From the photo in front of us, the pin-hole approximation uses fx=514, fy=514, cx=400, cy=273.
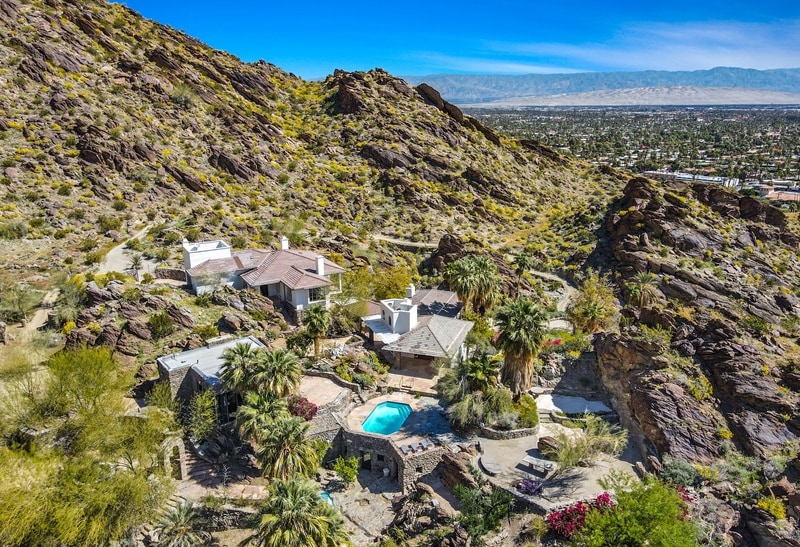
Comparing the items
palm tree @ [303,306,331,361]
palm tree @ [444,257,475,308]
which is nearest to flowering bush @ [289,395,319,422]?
palm tree @ [303,306,331,361]

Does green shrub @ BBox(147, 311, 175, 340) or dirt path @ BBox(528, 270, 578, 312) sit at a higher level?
A: green shrub @ BBox(147, 311, 175, 340)

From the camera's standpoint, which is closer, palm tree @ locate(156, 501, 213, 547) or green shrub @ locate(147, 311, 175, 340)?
palm tree @ locate(156, 501, 213, 547)

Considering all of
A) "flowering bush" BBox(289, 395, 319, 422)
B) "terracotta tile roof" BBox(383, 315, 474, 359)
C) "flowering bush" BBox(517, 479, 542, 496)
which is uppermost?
"flowering bush" BBox(289, 395, 319, 422)

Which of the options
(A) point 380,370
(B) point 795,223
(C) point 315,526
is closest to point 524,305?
(A) point 380,370

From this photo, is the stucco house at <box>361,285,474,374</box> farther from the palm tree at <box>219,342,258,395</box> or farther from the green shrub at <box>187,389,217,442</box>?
the green shrub at <box>187,389,217,442</box>

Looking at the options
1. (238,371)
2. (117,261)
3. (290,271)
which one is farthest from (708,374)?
(117,261)

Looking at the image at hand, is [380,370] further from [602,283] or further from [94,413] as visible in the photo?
[602,283]
